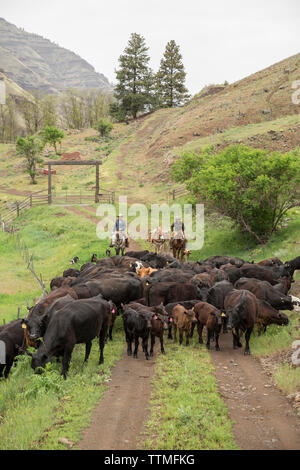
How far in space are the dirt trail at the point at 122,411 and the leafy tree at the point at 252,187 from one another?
1518 cm

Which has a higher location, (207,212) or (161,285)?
(207,212)

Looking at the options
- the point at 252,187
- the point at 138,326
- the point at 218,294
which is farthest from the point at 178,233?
the point at 138,326

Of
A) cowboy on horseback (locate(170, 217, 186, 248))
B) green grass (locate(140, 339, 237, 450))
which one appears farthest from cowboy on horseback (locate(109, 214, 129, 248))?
A: green grass (locate(140, 339, 237, 450))

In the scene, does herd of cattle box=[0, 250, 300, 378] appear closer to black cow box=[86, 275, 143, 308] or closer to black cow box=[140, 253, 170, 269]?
black cow box=[86, 275, 143, 308]

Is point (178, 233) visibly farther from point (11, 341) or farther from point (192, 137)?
point (192, 137)

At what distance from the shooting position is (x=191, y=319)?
456 inches

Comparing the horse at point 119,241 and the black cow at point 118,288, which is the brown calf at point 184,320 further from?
the horse at point 119,241

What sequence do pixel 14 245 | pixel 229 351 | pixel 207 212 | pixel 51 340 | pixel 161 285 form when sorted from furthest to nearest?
pixel 14 245 < pixel 207 212 < pixel 161 285 < pixel 229 351 < pixel 51 340

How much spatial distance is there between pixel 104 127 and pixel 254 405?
67.3m

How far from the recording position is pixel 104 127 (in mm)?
70750

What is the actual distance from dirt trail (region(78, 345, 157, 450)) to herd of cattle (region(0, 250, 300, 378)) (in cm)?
101
